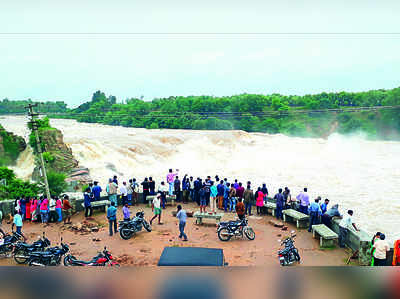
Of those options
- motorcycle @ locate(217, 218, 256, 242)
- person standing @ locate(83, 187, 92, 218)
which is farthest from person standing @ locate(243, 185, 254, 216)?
person standing @ locate(83, 187, 92, 218)

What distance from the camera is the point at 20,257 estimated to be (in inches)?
362

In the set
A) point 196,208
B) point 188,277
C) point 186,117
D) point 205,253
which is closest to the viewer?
point 188,277

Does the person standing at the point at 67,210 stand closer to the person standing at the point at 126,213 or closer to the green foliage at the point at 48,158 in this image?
the person standing at the point at 126,213

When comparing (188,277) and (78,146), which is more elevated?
(188,277)

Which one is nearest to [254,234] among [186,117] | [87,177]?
[87,177]

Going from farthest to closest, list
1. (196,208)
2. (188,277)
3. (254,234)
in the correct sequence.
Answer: (196,208) < (254,234) < (188,277)

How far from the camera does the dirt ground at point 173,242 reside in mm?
9742

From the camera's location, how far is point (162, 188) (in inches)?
582

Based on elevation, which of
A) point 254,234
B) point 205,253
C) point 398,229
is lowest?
point 398,229

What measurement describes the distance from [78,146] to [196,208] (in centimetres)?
1995

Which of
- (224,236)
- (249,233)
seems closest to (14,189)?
(224,236)

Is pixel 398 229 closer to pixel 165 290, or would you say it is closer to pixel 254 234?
pixel 254 234

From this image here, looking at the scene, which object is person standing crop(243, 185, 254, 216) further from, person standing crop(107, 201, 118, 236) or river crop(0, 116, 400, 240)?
river crop(0, 116, 400, 240)

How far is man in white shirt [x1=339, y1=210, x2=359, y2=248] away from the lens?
10102 millimetres
